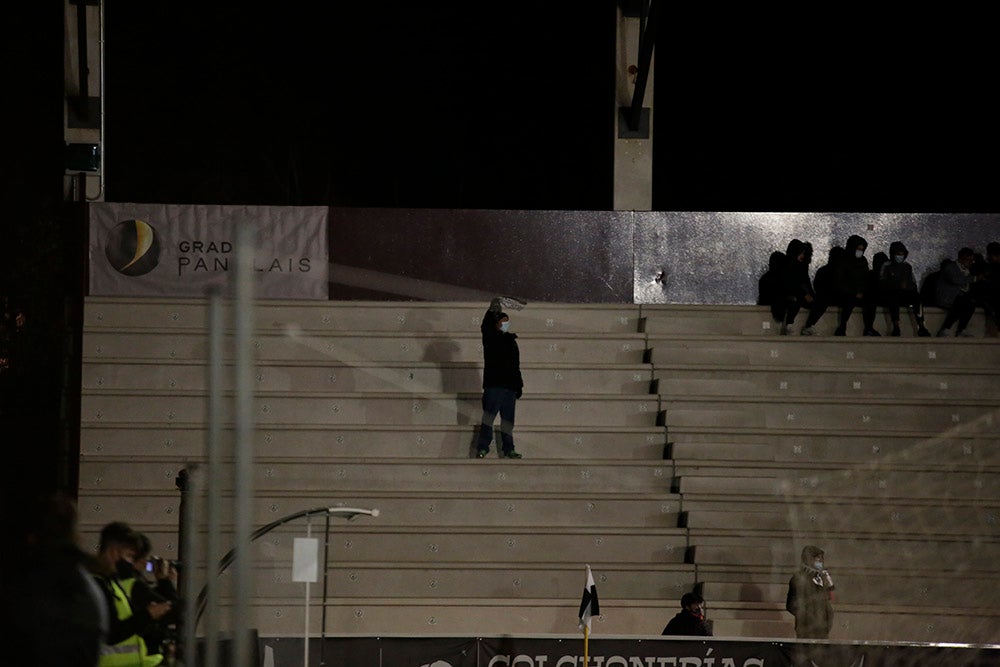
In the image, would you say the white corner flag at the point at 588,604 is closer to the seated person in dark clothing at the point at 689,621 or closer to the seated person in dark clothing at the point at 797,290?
the seated person in dark clothing at the point at 689,621

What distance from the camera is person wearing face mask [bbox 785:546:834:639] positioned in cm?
1409

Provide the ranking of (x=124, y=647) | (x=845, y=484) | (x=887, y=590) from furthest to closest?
1. (x=845, y=484)
2. (x=887, y=590)
3. (x=124, y=647)

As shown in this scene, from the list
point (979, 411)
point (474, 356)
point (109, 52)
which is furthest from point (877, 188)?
point (109, 52)

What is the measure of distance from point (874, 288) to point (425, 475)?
6366mm

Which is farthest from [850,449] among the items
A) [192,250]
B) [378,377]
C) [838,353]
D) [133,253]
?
[133,253]

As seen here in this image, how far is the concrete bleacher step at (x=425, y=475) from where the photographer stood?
55.4 ft

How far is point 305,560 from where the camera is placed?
435 inches

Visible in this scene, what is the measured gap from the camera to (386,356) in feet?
60.1

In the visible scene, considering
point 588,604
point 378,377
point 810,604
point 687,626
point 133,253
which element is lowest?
point 687,626

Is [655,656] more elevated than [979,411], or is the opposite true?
[979,411]

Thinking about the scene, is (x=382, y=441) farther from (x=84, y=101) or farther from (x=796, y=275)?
(x=84, y=101)

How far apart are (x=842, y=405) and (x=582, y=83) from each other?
1155 cm

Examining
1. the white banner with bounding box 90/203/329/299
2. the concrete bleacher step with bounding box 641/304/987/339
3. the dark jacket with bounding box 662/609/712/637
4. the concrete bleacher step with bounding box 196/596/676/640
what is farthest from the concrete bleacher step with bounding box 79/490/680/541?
the white banner with bounding box 90/203/329/299

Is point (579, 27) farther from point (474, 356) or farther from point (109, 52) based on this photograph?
point (474, 356)
